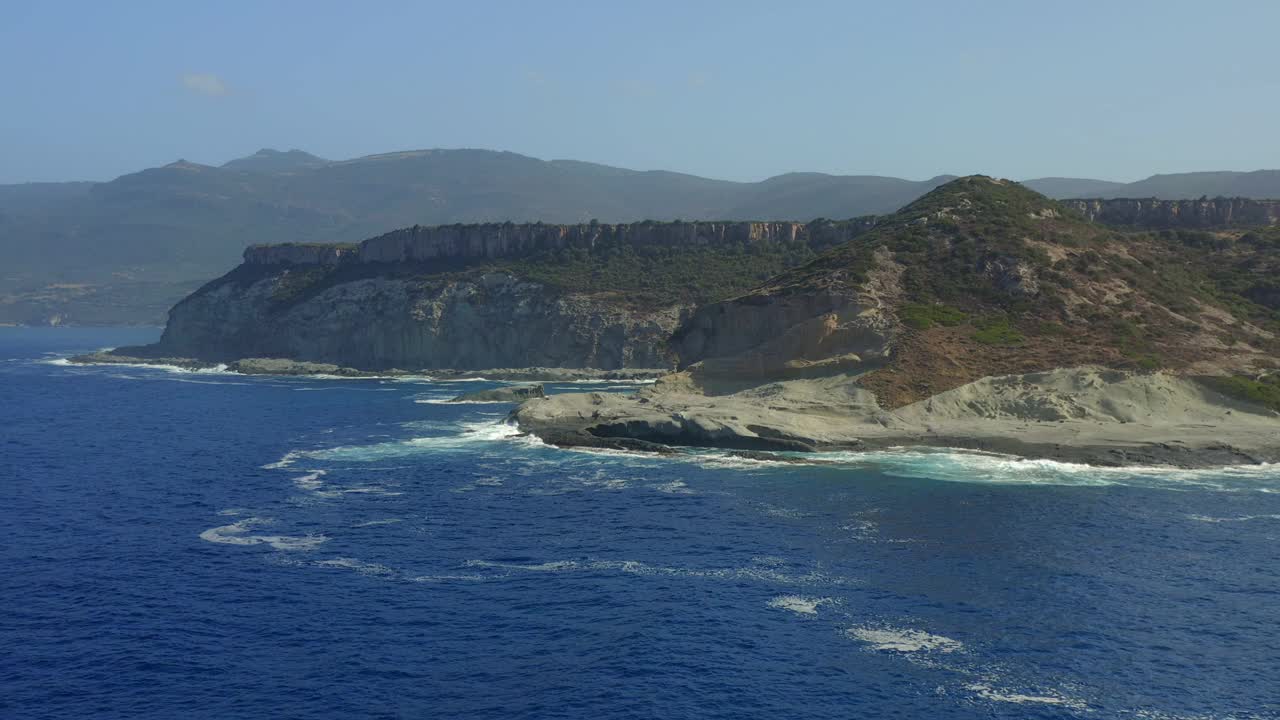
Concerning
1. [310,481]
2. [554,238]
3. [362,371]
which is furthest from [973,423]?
[554,238]

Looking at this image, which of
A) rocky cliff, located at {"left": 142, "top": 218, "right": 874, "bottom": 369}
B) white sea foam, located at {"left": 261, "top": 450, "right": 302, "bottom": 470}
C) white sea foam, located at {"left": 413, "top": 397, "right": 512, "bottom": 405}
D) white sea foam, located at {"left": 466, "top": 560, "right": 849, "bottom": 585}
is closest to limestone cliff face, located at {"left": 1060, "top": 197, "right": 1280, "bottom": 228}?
rocky cliff, located at {"left": 142, "top": 218, "right": 874, "bottom": 369}

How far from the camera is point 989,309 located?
10019 cm

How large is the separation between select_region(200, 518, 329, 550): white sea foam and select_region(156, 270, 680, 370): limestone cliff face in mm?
95619

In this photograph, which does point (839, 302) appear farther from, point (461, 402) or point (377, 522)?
point (377, 522)

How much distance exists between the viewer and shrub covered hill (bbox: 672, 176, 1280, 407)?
91.1 m

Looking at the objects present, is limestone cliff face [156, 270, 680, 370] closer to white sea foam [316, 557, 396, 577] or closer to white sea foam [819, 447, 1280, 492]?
white sea foam [819, 447, 1280, 492]

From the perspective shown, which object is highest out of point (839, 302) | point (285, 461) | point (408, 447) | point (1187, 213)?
point (1187, 213)

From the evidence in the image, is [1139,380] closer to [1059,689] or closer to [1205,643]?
[1205,643]

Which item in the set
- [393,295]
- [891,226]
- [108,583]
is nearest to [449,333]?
[393,295]

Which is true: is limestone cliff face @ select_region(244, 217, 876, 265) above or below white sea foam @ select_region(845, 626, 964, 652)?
above

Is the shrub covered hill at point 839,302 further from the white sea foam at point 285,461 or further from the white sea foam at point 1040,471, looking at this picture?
the white sea foam at point 285,461

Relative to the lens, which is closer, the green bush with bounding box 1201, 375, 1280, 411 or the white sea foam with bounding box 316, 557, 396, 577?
the white sea foam with bounding box 316, 557, 396, 577

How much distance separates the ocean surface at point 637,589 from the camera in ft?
117

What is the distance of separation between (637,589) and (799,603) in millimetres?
6784
